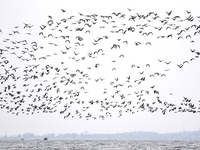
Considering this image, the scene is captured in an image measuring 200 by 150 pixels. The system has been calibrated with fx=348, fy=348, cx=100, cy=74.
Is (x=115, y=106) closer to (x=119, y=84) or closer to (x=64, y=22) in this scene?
(x=119, y=84)

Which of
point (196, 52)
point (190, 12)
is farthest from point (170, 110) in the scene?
point (190, 12)

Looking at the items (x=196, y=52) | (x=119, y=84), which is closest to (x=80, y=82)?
(x=119, y=84)

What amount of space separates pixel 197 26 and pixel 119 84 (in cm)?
1850

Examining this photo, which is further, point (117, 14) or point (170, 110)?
point (170, 110)

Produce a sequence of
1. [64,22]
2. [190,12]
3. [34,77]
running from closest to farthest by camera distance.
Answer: [190,12], [64,22], [34,77]

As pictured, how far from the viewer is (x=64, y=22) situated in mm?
35344

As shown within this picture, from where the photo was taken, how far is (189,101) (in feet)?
167

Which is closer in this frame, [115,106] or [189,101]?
[189,101]

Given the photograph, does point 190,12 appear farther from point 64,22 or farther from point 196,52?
point 64,22

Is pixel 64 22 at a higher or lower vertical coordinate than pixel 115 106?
higher

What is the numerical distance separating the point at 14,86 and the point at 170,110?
24934 millimetres

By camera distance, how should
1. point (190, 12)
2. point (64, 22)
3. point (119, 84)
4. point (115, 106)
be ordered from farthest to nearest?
point (115, 106) → point (119, 84) → point (64, 22) → point (190, 12)

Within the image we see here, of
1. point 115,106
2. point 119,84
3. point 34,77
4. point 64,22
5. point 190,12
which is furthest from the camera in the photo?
point 115,106

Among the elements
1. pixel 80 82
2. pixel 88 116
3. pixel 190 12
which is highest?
pixel 190 12
